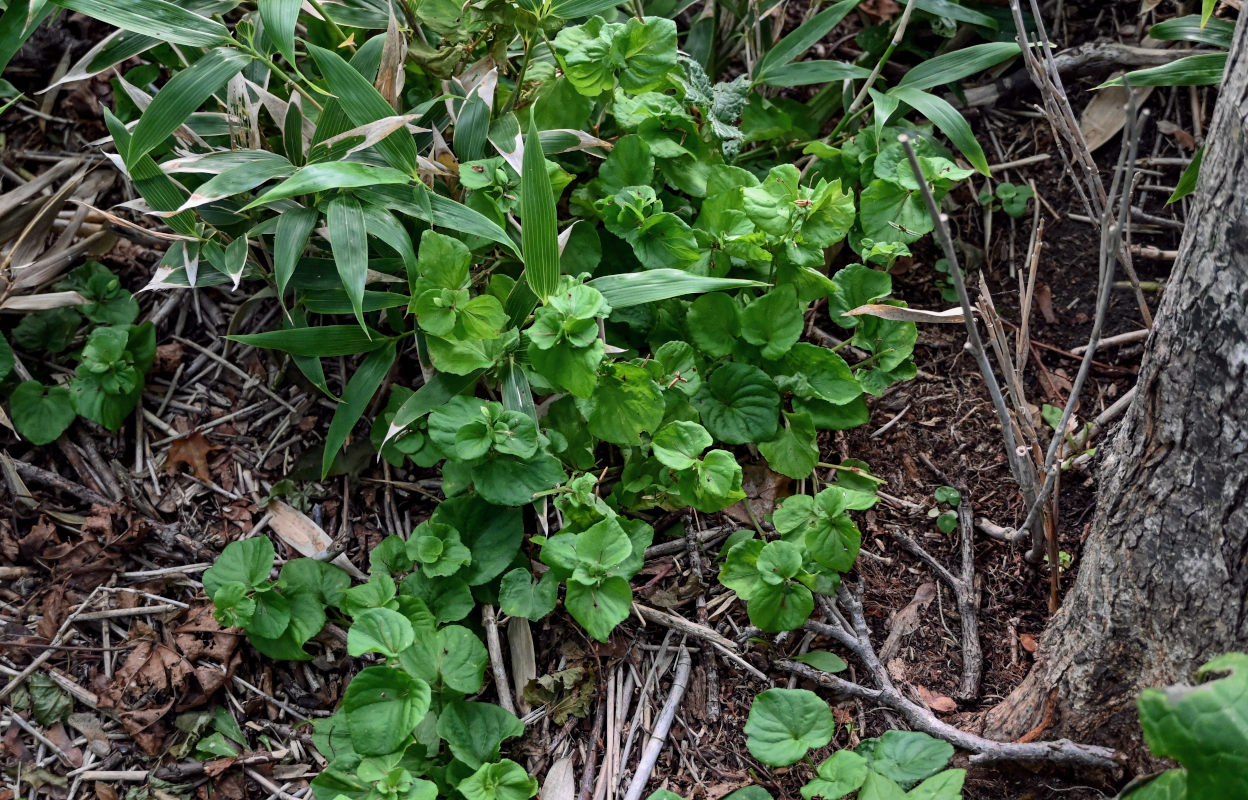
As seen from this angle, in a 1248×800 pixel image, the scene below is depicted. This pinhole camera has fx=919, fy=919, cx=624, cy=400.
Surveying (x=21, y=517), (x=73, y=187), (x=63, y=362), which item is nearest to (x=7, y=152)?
(x=73, y=187)

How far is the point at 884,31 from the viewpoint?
2.19m

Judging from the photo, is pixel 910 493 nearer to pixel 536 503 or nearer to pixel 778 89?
pixel 536 503

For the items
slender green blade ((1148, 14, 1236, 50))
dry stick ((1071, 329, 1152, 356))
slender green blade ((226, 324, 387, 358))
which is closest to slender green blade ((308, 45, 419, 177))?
slender green blade ((226, 324, 387, 358))

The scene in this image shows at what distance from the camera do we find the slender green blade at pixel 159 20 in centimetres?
166

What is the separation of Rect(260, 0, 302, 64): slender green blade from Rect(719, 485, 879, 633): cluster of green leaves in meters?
1.19

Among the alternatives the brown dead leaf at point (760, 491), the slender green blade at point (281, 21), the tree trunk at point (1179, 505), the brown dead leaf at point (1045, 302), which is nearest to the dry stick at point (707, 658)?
the brown dead leaf at point (760, 491)

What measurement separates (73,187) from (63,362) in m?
0.40

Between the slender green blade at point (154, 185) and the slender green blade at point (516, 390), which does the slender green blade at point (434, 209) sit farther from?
the slender green blade at point (154, 185)

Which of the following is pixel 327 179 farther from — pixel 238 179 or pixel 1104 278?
pixel 1104 278

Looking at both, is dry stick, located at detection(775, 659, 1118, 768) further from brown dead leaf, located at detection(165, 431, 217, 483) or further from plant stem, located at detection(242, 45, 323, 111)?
plant stem, located at detection(242, 45, 323, 111)

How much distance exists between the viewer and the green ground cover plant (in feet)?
5.11

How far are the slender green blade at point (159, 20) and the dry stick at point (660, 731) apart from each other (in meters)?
1.44

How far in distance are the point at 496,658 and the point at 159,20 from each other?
1330 millimetres

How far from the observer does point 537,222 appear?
1634mm
